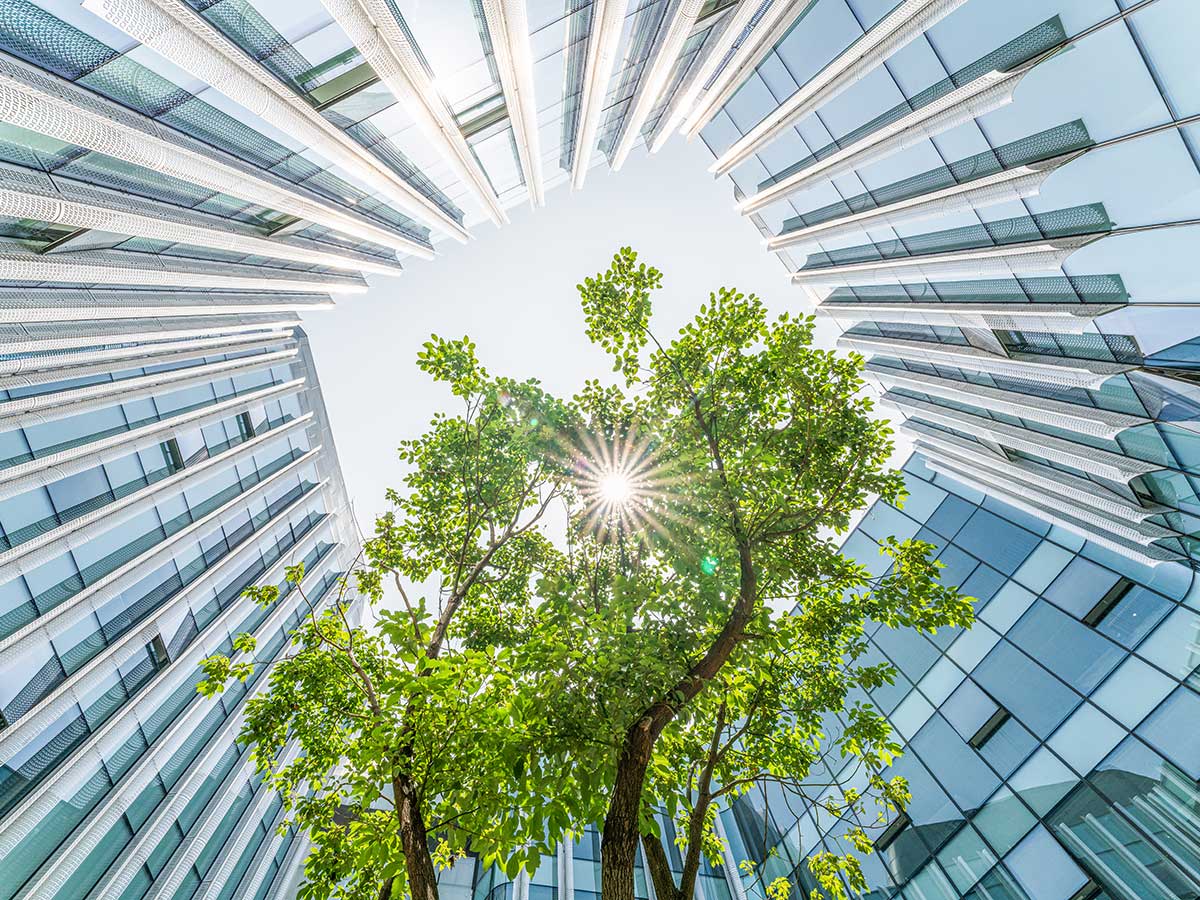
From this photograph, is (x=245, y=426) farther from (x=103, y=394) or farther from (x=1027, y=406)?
(x=1027, y=406)

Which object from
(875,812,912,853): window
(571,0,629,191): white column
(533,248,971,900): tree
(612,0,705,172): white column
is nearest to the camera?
(533,248,971,900): tree

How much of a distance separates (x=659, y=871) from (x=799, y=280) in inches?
1003

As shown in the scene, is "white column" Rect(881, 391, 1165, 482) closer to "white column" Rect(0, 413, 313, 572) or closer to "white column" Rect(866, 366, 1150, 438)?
"white column" Rect(866, 366, 1150, 438)

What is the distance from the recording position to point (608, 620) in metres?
7.74

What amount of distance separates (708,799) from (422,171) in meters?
22.3

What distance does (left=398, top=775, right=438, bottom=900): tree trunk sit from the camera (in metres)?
5.42

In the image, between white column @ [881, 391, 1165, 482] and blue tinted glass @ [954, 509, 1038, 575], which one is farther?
blue tinted glass @ [954, 509, 1038, 575]

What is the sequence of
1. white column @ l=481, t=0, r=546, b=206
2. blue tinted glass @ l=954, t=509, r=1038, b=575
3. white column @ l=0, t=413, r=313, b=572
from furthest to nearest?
blue tinted glass @ l=954, t=509, r=1038, b=575, white column @ l=0, t=413, r=313, b=572, white column @ l=481, t=0, r=546, b=206

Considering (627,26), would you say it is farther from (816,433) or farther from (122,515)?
(122,515)

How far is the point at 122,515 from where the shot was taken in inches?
736

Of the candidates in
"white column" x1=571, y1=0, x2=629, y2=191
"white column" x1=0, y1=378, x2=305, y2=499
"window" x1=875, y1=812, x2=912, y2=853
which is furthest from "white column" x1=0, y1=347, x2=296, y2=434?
"window" x1=875, y1=812, x2=912, y2=853

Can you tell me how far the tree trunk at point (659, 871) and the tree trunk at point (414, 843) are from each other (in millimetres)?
2317

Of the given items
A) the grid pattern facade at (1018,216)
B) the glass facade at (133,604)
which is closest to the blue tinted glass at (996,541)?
the grid pattern facade at (1018,216)

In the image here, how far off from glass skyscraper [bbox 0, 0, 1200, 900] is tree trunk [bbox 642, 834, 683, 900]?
7956 millimetres
